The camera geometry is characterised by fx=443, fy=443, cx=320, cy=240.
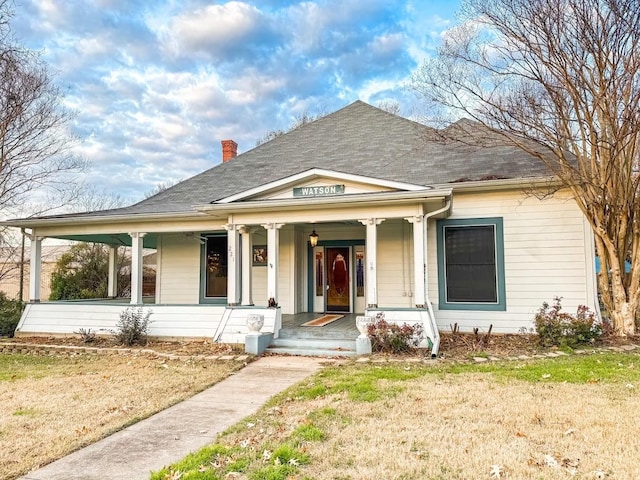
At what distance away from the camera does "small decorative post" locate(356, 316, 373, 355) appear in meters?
8.07

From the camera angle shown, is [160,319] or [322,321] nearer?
[160,319]

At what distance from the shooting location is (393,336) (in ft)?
26.1

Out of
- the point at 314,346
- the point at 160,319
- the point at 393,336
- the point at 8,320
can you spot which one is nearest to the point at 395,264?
the point at 393,336

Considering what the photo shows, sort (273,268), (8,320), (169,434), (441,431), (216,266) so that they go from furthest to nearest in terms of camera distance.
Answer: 1. (216,266)
2. (8,320)
3. (273,268)
4. (169,434)
5. (441,431)

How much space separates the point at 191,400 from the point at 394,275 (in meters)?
6.36

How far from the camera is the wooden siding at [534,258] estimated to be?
30.6 feet

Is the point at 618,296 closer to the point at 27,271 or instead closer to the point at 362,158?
the point at 362,158

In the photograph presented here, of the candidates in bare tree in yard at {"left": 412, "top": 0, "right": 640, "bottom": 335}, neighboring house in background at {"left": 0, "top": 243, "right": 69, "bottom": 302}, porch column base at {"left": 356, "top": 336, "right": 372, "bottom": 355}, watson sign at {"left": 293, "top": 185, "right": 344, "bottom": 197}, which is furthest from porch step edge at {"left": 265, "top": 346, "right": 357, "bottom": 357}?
neighboring house in background at {"left": 0, "top": 243, "right": 69, "bottom": 302}

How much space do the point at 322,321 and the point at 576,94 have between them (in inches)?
281

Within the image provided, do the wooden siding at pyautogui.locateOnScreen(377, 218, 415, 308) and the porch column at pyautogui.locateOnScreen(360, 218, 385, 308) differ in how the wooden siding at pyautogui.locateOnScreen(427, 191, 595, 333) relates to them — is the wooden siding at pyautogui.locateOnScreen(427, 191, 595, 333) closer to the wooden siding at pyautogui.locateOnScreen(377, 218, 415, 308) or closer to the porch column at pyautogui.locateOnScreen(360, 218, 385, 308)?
the wooden siding at pyautogui.locateOnScreen(377, 218, 415, 308)

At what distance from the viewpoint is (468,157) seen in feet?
36.6

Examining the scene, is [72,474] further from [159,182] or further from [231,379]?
[159,182]

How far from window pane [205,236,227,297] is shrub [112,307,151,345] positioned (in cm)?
255

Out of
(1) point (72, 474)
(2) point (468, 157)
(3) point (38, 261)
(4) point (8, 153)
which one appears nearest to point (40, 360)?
(3) point (38, 261)
